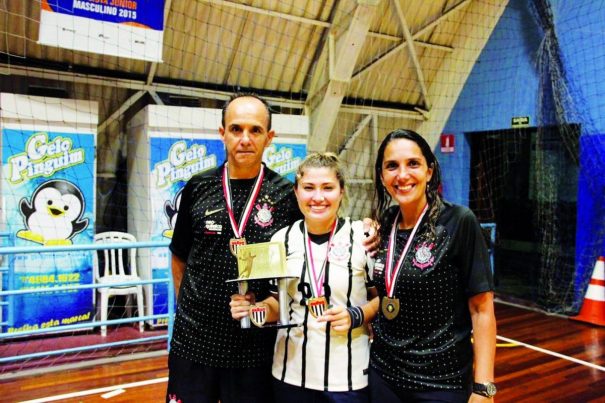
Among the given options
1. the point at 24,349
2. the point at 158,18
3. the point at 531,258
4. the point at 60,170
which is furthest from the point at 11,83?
the point at 531,258

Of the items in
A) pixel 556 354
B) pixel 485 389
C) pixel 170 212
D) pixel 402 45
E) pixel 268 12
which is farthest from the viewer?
pixel 402 45

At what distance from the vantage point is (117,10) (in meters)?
4.82

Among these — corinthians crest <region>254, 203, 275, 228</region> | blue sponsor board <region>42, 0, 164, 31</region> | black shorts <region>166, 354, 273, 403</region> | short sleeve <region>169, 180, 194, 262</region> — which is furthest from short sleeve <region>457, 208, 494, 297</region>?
blue sponsor board <region>42, 0, 164, 31</region>

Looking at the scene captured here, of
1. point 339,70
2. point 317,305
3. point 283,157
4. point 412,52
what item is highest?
point 412,52

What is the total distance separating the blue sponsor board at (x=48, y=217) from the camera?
487 centimetres

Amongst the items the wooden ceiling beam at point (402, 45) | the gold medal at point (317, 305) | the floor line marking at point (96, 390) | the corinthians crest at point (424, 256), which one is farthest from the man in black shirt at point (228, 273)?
the wooden ceiling beam at point (402, 45)

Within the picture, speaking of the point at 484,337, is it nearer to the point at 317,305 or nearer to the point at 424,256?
the point at 424,256

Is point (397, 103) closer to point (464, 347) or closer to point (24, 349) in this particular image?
point (24, 349)

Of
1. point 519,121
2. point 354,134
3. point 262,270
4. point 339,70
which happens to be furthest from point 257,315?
point 519,121

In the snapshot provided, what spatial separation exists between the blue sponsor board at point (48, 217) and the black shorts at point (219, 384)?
3.61 metres

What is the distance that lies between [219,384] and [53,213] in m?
3.88

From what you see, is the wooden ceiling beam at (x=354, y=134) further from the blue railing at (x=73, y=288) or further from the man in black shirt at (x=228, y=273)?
the man in black shirt at (x=228, y=273)

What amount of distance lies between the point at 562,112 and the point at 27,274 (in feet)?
19.9

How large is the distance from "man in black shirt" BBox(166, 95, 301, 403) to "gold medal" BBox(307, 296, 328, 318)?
0.31m
